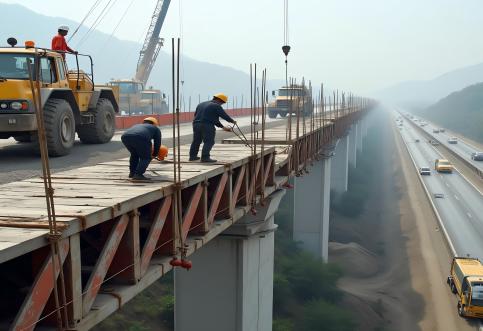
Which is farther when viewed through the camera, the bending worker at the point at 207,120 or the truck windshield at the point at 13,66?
the truck windshield at the point at 13,66

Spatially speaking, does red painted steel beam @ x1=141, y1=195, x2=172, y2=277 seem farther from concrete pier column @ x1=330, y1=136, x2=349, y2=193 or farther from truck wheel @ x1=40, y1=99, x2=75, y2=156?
concrete pier column @ x1=330, y1=136, x2=349, y2=193

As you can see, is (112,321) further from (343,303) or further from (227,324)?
(343,303)

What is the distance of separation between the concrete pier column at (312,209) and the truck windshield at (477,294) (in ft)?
38.0

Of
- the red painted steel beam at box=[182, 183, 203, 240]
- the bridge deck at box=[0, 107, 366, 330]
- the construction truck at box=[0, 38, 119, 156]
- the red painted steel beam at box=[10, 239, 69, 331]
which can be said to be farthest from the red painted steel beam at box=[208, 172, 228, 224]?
the red painted steel beam at box=[10, 239, 69, 331]

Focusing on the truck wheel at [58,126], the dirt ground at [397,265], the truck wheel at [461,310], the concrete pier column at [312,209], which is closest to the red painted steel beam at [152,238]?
the truck wheel at [58,126]

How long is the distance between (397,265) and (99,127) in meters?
28.1

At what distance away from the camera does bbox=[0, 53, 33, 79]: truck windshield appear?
494 inches

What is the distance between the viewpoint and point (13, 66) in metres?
12.7

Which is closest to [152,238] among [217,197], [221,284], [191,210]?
→ [191,210]

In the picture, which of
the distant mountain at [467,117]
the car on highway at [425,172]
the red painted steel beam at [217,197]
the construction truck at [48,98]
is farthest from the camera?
the distant mountain at [467,117]

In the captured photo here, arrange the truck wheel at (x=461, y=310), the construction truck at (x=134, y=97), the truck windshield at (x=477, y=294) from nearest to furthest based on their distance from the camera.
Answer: the truck windshield at (x=477, y=294)
the truck wheel at (x=461, y=310)
the construction truck at (x=134, y=97)

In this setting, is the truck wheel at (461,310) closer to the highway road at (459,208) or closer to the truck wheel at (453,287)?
the truck wheel at (453,287)

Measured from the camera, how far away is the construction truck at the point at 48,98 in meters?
12.0

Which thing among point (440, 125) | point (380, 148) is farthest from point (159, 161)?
point (440, 125)
